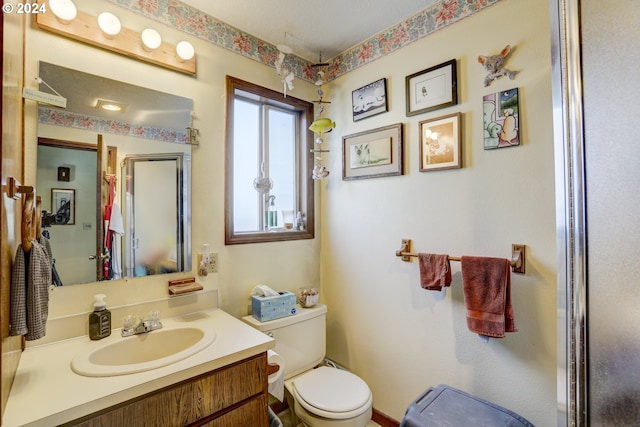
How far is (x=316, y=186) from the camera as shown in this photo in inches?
82.9

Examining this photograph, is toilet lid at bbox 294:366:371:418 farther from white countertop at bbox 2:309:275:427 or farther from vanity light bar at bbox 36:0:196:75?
vanity light bar at bbox 36:0:196:75

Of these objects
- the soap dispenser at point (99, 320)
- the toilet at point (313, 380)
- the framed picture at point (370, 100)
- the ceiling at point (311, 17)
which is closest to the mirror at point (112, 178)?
the soap dispenser at point (99, 320)

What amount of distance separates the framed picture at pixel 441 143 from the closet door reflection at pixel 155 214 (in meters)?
1.27

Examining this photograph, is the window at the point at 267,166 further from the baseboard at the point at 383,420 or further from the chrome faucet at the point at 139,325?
the baseboard at the point at 383,420

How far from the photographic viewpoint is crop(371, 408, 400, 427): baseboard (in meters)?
1.68

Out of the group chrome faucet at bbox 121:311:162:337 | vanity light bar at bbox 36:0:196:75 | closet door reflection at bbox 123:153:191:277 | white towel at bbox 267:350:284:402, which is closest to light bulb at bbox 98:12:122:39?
vanity light bar at bbox 36:0:196:75

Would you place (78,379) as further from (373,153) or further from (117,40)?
(373,153)

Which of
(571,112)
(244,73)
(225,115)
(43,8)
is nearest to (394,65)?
(244,73)

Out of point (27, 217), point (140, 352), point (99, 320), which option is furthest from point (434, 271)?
point (27, 217)

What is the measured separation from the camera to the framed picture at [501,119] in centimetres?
125

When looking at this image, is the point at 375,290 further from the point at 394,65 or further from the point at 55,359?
the point at 55,359

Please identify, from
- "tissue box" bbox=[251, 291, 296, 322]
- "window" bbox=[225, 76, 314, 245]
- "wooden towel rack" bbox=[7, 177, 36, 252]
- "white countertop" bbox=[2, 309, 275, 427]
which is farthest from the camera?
"window" bbox=[225, 76, 314, 245]

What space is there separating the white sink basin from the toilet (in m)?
0.38

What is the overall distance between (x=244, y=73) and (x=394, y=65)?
90 centimetres
